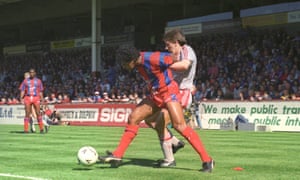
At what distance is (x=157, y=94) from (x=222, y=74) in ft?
71.4

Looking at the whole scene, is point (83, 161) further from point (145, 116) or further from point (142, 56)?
point (142, 56)

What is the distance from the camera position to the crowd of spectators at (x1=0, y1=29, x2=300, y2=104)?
25.5m

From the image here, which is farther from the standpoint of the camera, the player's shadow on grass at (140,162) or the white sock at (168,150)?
the player's shadow on grass at (140,162)

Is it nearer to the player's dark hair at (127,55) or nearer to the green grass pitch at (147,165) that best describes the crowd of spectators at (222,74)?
the green grass pitch at (147,165)

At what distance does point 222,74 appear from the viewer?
29.6 metres

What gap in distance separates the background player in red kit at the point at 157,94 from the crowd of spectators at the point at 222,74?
49.2 ft

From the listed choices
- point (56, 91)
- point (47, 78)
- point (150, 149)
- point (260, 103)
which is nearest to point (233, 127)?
point (260, 103)

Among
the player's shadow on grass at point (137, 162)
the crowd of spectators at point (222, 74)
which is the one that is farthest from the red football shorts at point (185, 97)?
the crowd of spectators at point (222, 74)

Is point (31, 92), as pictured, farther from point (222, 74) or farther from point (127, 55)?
point (222, 74)

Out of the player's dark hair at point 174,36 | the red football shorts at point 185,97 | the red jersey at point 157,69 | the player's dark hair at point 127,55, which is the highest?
the player's dark hair at point 174,36

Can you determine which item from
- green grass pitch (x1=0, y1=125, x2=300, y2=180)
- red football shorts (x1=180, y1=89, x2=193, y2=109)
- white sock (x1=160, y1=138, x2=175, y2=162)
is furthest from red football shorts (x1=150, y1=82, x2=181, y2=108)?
green grass pitch (x1=0, y1=125, x2=300, y2=180)

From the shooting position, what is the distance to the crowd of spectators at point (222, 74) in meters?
25.5

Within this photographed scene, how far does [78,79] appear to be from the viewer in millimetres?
41656

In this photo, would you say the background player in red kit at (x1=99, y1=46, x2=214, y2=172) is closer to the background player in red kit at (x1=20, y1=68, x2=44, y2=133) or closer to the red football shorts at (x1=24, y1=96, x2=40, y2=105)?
the background player in red kit at (x1=20, y1=68, x2=44, y2=133)
